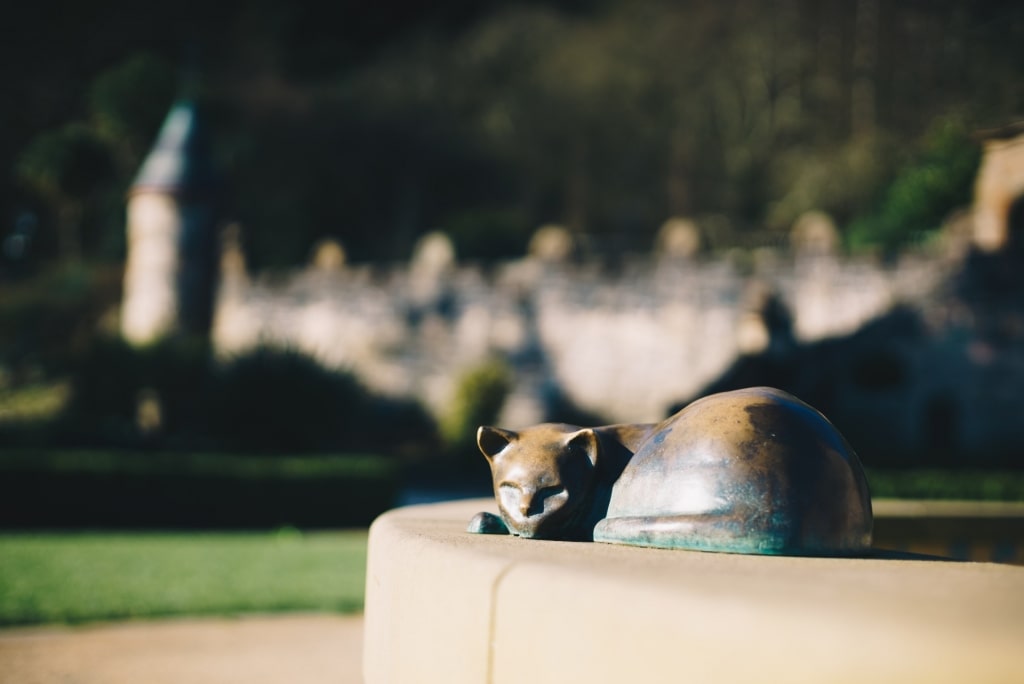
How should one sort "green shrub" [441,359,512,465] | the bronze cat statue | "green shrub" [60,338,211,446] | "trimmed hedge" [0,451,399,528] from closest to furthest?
the bronze cat statue, "trimmed hedge" [0,451,399,528], "green shrub" [60,338,211,446], "green shrub" [441,359,512,465]

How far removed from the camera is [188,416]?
22766mm

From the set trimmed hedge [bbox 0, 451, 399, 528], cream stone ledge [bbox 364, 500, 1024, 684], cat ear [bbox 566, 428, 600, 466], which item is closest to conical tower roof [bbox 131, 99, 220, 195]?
trimmed hedge [bbox 0, 451, 399, 528]

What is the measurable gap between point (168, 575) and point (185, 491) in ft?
20.3

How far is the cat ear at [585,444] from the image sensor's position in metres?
3.61

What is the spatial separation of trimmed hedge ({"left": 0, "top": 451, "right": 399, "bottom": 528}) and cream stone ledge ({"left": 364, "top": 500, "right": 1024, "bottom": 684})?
41.2 feet

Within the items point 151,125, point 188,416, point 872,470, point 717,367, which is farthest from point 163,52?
point 872,470

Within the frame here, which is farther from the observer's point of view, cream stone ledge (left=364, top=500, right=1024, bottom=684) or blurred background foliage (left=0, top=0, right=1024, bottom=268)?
blurred background foliage (left=0, top=0, right=1024, bottom=268)

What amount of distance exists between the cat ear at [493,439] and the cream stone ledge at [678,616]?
0.44 m

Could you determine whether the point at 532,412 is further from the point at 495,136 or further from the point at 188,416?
the point at 495,136

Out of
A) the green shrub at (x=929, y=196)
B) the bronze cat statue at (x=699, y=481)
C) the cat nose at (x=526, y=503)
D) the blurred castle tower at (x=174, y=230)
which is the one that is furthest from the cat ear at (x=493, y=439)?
the blurred castle tower at (x=174, y=230)

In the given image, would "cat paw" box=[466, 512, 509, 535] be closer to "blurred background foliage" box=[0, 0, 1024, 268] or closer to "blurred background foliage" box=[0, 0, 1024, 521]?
"blurred background foliage" box=[0, 0, 1024, 521]

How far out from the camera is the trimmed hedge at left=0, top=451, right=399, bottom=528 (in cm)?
1450

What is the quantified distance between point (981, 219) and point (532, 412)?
39.1 feet

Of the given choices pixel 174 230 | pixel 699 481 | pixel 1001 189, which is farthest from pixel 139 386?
pixel 699 481
